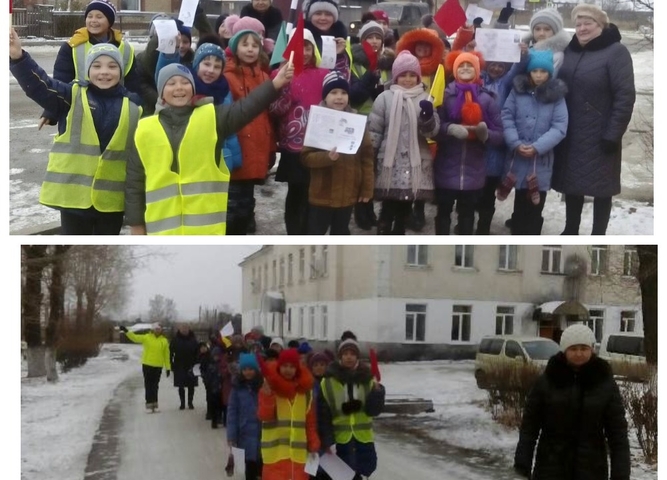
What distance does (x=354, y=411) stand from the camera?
161 inches

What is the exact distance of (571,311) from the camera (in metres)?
4.22

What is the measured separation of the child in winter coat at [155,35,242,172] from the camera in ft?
13.0

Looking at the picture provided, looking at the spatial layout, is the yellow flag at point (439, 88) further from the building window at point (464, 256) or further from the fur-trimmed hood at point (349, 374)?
the fur-trimmed hood at point (349, 374)

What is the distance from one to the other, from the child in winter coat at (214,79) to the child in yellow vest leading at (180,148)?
0.09 meters

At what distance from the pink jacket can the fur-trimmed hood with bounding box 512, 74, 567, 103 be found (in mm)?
869

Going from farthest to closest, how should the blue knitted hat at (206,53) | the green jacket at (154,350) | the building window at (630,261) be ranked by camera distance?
the building window at (630,261) → the green jacket at (154,350) → the blue knitted hat at (206,53)

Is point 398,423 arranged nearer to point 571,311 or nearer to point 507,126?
point 571,311

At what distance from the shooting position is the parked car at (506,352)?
13.7 feet

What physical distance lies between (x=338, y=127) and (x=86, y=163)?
109cm

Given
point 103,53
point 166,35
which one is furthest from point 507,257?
point 103,53

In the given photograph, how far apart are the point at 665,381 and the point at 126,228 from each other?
253cm

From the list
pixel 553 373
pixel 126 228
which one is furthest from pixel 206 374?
pixel 553 373

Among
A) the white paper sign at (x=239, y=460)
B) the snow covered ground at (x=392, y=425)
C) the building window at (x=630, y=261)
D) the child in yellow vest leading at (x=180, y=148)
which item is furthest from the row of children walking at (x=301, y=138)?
the white paper sign at (x=239, y=460)

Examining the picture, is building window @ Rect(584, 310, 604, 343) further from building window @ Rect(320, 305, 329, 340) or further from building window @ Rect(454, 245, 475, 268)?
building window @ Rect(320, 305, 329, 340)
